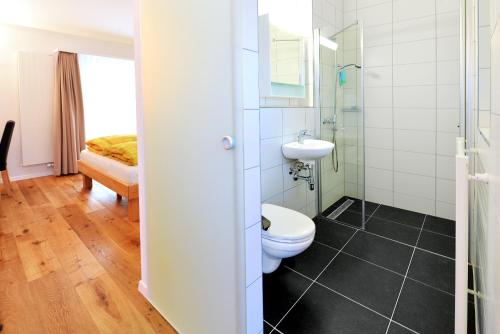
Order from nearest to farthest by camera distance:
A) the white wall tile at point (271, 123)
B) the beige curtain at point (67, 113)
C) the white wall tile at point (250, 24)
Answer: the white wall tile at point (250, 24)
the white wall tile at point (271, 123)
the beige curtain at point (67, 113)

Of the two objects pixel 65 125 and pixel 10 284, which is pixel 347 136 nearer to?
pixel 10 284

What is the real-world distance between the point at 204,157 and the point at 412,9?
2.67 meters

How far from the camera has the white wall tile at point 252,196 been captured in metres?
0.94

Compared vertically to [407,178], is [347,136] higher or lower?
higher

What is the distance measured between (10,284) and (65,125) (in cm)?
331

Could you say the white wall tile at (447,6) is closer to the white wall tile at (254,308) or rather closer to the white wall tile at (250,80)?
the white wall tile at (250,80)

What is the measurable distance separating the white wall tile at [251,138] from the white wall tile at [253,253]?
0.81 feet

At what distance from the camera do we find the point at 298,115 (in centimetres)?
224

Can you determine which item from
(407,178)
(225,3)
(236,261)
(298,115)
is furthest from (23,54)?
(407,178)

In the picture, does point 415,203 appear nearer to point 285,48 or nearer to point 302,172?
point 302,172

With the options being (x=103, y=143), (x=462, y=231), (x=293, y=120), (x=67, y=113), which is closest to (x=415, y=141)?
(x=293, y=120)

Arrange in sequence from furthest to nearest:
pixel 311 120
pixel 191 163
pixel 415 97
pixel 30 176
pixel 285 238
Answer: pixel 30 176
pixel 415 97
pixel 311 120
pixel 285 238
pixel 191 163

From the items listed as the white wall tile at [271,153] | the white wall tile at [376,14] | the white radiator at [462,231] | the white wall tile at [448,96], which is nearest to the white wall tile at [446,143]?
the white wall tile at [448,96]

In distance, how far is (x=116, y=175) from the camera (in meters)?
2.83
